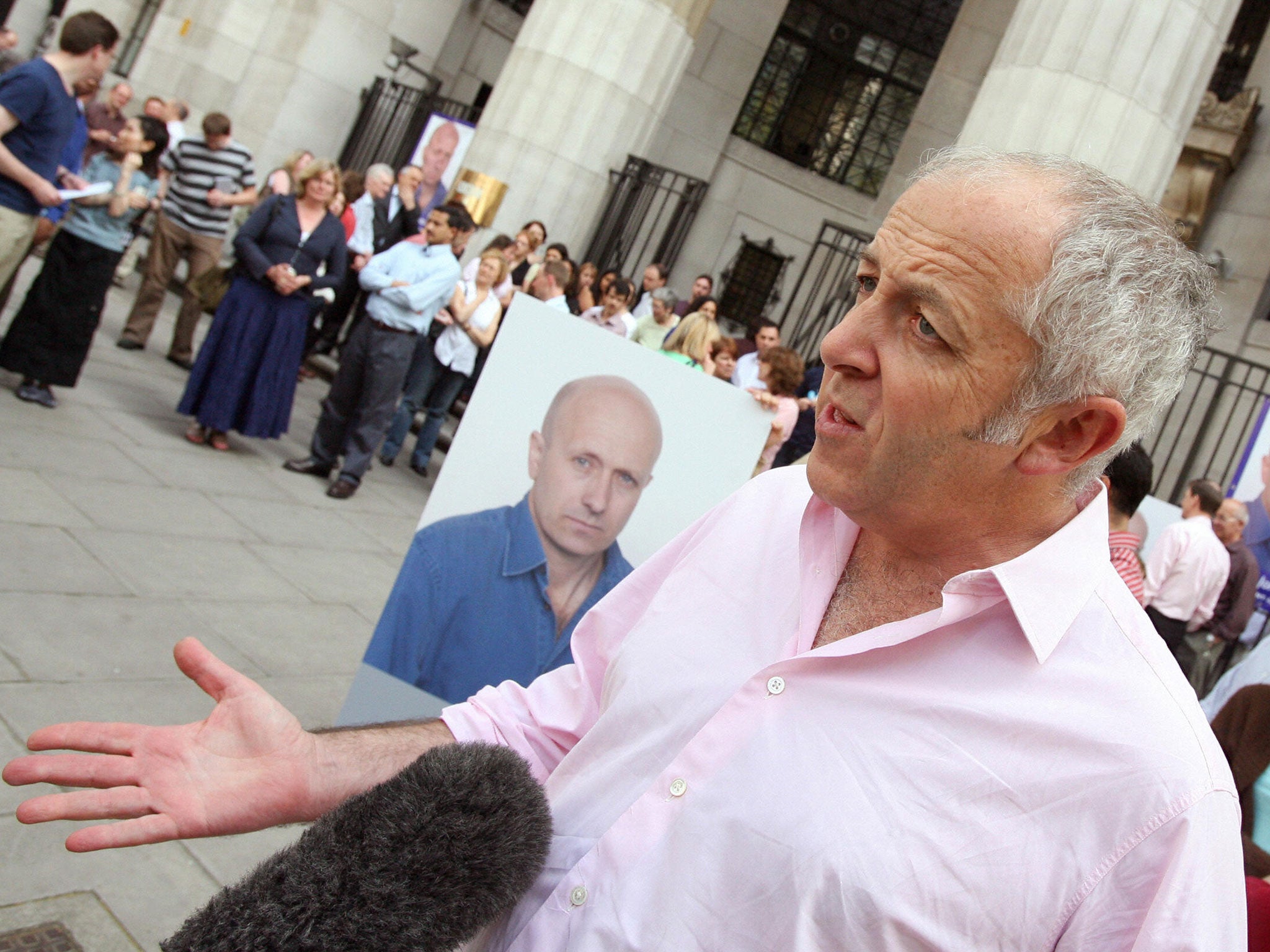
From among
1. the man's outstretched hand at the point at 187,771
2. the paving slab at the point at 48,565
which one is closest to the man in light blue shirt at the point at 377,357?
the paving slab at the point at 48,565

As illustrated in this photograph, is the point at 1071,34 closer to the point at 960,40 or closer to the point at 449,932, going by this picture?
the point at 960,40

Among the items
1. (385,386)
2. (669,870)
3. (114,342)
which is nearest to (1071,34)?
(385,386)

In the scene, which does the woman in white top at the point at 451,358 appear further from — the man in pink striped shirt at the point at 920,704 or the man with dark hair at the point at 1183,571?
the man in pink striped shirt at the point at 920,704

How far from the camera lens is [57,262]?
20.7 feet

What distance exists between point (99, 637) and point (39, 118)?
3.04 meters

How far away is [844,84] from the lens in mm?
17531

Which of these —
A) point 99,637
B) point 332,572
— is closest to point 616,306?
point 332,572

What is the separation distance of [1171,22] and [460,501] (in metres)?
7.44

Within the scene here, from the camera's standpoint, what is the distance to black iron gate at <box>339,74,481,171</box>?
1377 centimetres

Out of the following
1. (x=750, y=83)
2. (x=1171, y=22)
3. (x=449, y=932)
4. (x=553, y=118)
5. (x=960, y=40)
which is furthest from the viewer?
(x=750, y=83)

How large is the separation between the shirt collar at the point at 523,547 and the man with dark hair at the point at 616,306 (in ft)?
18.2

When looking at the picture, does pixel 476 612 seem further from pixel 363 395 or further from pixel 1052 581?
pixel 363 395

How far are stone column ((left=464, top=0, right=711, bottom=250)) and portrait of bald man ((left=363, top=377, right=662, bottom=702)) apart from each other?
8.16 metres

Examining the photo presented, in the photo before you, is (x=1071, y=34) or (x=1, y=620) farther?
(x=1071, y=34)
